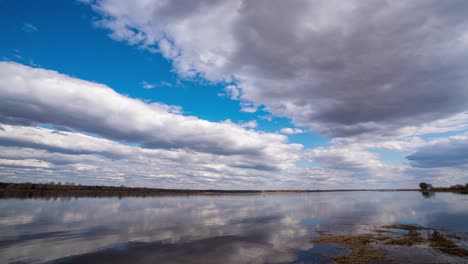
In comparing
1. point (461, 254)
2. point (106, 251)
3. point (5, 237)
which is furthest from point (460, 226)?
point (5, 237)

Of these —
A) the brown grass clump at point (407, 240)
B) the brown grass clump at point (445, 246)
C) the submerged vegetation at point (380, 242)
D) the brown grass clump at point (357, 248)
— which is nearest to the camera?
the brown grass clump at point (357, 248)

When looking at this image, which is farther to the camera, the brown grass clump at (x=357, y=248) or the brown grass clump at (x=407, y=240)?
the brown grass clump at (x=407, y=240)

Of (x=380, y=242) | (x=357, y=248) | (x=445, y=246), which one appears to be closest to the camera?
(x=445, y=246)

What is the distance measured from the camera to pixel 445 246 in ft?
76.5

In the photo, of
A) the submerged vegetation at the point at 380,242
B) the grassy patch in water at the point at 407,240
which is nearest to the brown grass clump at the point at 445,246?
the submerged vegetation at the point at 380,242

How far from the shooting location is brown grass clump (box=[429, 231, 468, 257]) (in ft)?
69.0

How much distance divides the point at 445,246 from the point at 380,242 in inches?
206

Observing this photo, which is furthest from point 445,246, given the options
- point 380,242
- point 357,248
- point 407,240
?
point 357,248

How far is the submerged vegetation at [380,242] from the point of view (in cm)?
2061

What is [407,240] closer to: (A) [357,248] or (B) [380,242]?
(B) [380,242]

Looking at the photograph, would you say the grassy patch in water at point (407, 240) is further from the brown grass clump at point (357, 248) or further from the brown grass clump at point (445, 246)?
the brown grass clump at point (357, 248)

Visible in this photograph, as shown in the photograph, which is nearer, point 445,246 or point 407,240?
point 445,246

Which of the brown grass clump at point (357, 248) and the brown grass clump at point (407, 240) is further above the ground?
the brown grass clump at point (407, 240)

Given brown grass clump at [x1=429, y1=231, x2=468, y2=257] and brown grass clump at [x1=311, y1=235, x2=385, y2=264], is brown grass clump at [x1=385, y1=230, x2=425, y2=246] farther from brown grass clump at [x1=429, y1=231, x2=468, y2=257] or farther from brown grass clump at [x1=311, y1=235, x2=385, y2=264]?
brown grass clump at [x1=311, y1=235, x2=385, y2=264]
